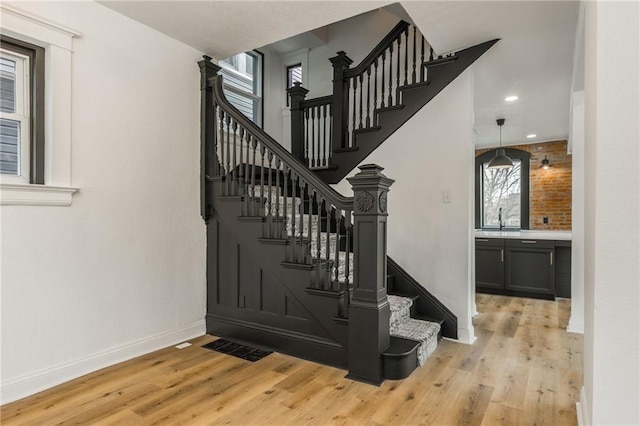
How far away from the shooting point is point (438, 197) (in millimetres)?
3562

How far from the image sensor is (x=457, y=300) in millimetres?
3441

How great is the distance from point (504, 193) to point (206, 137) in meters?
6.06

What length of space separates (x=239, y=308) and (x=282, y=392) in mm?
1165

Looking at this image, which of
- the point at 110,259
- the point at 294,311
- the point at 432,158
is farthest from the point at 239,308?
the point at 432,158

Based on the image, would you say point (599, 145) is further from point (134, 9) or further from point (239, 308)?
point (134, 9)

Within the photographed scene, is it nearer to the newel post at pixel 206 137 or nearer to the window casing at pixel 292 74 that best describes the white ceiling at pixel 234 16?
the newel post at pixel 206 137

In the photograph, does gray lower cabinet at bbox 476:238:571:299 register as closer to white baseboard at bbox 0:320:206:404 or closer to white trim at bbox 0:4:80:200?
white baseboard at bbox 0:320:206:404

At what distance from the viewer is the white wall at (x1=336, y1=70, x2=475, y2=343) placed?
341 centimetres

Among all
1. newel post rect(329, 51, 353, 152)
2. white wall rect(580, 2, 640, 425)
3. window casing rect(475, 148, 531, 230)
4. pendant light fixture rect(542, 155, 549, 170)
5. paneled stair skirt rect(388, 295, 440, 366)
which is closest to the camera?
white wall rect(580, 2, 640, 425)

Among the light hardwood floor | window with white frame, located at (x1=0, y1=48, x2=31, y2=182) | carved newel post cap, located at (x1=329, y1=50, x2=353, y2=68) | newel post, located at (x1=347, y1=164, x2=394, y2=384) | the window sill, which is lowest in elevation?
the light hardwood floor

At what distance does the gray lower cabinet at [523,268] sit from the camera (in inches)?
205

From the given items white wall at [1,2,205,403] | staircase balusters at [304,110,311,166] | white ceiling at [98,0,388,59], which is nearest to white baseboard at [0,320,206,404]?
white wall at [1,2,205,403]

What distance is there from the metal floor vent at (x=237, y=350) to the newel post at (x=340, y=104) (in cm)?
231

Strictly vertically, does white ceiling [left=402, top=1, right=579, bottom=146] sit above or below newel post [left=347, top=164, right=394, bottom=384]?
above
